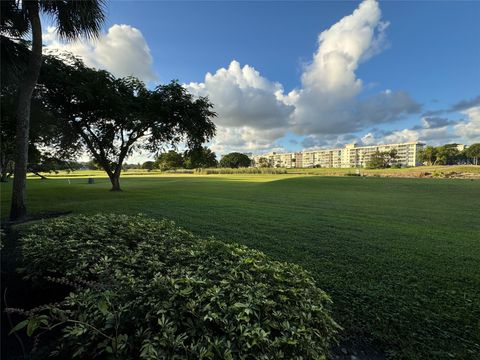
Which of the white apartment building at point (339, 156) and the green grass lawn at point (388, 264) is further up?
the white apartment building at point (339, 156)

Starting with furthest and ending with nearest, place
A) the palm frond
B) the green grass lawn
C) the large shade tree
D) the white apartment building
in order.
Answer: the white apartment building → the large shade tree → the palm frond → the green grass lawn

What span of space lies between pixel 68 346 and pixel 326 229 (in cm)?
601

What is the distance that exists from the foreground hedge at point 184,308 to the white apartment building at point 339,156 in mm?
115610

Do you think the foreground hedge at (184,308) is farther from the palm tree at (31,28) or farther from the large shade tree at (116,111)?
the large shade tree at (116,111)

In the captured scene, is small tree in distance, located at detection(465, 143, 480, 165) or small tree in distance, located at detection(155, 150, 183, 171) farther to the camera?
small tree in distance, located at detection(155, 150, 183, 171)

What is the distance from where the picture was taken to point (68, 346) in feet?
5.19

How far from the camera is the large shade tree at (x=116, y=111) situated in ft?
40.1

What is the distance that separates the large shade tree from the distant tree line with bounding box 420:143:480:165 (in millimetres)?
82646

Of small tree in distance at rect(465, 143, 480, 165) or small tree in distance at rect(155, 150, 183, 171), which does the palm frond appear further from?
small tree in distance at rect(465, 143, 480, 165)

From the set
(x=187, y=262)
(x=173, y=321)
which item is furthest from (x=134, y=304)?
(x=187, y=262)

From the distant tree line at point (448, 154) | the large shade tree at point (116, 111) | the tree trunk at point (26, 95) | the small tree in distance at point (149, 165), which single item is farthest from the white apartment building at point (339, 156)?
the tree trunk at point (26, 95)

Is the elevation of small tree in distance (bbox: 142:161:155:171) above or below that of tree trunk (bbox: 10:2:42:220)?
below

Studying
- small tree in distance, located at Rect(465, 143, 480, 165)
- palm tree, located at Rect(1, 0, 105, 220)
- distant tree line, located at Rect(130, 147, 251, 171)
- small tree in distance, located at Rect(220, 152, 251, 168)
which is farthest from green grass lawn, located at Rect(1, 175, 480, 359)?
small tree in distance, located at Rect(465, 143, 480, 165)

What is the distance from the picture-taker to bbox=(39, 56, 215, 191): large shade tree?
1221cm
